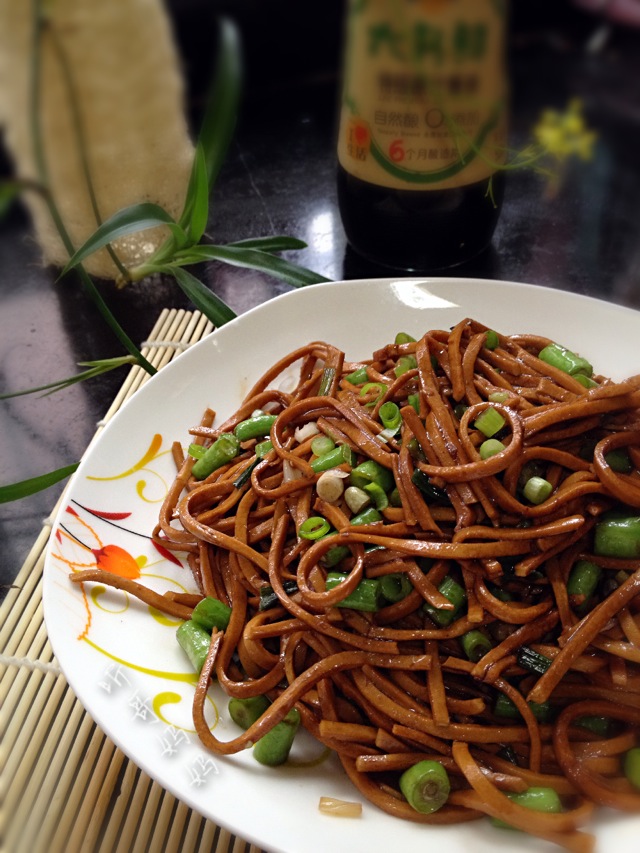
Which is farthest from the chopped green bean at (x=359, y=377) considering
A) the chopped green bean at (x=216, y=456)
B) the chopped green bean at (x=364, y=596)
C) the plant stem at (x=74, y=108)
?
the plant stem at (x=74, y=108)

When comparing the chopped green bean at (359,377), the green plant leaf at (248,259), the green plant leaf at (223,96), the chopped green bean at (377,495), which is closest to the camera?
the green plant leaf at (223,96)

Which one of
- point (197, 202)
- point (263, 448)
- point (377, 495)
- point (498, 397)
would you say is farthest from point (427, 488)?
point (197, 202)

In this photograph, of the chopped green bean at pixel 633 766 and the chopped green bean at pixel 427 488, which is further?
the chopped green bean at pixel 427 488

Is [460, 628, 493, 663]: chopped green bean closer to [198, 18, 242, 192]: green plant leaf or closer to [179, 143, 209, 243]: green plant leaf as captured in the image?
[179, 143, 209, 243]: green plant leaf

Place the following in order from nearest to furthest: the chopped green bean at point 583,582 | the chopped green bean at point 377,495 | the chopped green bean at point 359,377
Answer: the chopped green bean at point 583,582 < the chopped green bean at point 377,495 < the chopped green bean at point 359,377

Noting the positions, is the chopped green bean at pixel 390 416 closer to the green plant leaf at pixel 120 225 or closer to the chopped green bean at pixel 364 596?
the chopped green bean at pixel 364 596

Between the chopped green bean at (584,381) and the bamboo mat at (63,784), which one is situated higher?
the chopped green bean at (584,381)

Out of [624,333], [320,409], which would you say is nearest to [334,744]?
[320,409]
